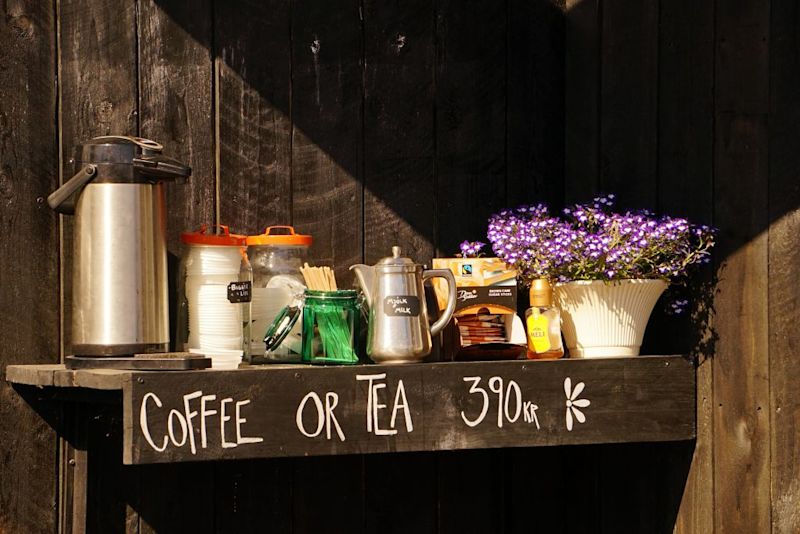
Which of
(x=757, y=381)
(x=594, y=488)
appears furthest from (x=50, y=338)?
(x=757, y=381)

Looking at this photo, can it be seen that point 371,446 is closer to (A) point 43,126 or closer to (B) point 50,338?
(B) point 50,338

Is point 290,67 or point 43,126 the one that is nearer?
point 43,126

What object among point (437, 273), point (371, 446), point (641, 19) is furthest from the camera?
point (641, 19)

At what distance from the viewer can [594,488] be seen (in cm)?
256

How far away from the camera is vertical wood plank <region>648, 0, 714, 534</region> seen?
2.23 m

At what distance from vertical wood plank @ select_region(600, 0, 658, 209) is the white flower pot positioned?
0.23 meters

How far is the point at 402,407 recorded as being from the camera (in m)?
2.09

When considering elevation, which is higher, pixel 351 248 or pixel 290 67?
pixel 290 67

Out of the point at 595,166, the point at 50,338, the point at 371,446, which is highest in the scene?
the point at 595,166

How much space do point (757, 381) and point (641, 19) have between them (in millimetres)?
796

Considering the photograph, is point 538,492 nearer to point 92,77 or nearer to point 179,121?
point 179,121

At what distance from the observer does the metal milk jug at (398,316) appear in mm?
2145

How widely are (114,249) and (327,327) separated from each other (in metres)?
0.42

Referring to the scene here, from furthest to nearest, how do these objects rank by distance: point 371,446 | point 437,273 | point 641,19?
1. point 641,19
2. point 437,273
3. point 371,446
